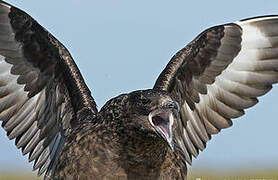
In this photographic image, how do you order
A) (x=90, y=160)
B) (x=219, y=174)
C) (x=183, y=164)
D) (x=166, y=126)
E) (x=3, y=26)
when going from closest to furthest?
(x=166, y=126)
(x=90, y=160)
(x=183, y=164)
(x=3, y=26)
(x=219, y=174)

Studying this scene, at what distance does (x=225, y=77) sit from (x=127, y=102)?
291 cm

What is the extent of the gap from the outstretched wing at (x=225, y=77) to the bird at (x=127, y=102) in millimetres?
12

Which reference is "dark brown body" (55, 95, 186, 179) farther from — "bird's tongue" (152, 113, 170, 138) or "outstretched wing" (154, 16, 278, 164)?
"outstretched wing" (154, 16, 278, 164)

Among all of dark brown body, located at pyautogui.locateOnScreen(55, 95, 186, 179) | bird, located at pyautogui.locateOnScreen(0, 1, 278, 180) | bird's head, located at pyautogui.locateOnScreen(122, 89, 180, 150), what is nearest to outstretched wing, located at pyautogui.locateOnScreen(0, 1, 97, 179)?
bird, located at pyautogui.locateOnScreen(0, 1, 278, 180)

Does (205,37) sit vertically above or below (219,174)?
above

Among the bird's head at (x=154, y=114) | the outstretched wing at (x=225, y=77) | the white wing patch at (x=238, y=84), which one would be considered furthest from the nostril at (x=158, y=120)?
the white wing patch at (x=238, y=84)

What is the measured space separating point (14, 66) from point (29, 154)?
995 mm

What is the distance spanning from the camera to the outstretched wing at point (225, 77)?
7074 millimetres

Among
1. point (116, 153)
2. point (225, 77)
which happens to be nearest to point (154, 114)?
point (116, 153)

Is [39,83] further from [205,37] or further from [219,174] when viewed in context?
[219,174]

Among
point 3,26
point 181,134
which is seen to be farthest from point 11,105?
point 181,134

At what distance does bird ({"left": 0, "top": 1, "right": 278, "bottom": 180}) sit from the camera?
486cm

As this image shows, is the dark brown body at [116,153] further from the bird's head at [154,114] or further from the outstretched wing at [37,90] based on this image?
the outstretched wing at [37,90]

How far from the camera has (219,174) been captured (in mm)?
9641
